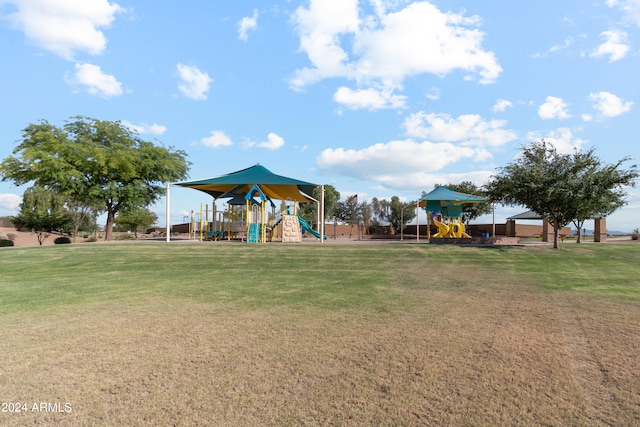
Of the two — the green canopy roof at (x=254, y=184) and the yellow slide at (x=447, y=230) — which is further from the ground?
the green canopy roof at (x=254, y=184)

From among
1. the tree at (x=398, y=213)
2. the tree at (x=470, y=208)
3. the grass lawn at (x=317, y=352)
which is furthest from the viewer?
the tree at (x=398, y=213)

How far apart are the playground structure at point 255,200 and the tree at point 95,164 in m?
4.07

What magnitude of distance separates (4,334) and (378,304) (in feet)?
19.7

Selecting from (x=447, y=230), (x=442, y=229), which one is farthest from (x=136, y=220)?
(x=447, y=230)

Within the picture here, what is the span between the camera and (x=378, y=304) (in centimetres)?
768

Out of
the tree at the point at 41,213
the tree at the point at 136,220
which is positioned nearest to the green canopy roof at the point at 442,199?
the tree at the point at 136,220

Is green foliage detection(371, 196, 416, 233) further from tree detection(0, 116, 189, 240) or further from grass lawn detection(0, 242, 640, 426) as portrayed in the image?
grass lawn detection(0, 242, 640, 426)

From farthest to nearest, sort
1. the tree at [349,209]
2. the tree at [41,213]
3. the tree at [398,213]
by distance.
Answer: the tree at [349,209] < the tree at [398,213] < the tree at [41,213]

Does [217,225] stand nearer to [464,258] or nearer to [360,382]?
[464,258]

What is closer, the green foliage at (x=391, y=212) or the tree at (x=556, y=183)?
the tree at (x=556, y=183)

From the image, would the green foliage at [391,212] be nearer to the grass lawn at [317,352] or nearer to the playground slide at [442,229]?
the playground slide at [442,229]

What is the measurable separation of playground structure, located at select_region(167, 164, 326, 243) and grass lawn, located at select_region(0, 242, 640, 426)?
12702mm

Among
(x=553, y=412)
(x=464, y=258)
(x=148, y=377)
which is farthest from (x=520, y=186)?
(x=148, y=377)

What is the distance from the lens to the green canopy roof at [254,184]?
23.7 metres
